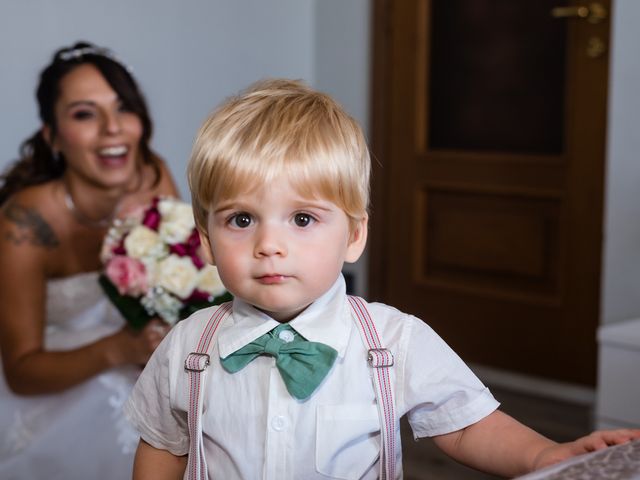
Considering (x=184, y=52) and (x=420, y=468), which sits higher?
(x=184, y=52)

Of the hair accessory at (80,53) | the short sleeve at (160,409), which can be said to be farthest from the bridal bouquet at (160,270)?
the short sleeve at (160,409)

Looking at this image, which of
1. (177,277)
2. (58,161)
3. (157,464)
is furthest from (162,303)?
(157,464)

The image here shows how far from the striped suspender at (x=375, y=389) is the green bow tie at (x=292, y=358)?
48 mm

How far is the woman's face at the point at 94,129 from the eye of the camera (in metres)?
2.70

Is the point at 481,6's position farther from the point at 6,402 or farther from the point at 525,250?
the point at 6,402

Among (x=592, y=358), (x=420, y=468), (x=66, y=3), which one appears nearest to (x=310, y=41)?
(x=66, y=3)

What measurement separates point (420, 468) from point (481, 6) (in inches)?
82.6

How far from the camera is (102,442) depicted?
2498 millimetres

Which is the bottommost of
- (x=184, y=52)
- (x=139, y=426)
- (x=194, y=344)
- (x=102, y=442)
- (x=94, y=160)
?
(x=102, y=442)

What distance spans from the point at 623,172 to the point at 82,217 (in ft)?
6.79

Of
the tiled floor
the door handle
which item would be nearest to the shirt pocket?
the tiled floor

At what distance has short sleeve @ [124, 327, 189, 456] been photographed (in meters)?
1.46

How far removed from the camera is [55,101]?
2750mm

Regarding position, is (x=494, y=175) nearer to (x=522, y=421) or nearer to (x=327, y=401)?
(x=522, y=421)
